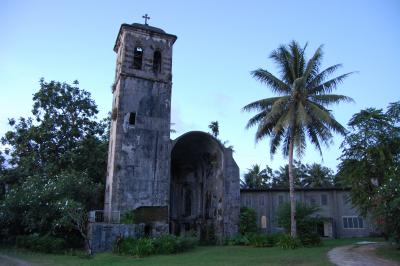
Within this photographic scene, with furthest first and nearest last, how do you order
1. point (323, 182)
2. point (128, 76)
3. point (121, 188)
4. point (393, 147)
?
1. point (323, 182)
2. point (128, 76)
3. point (121, 188)
4. point (393, 147)

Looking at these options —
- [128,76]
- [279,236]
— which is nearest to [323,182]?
[279,236]

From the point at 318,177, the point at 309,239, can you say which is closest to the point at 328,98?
A: the point at 309,239

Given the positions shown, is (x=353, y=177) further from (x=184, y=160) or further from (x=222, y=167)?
(x=184, y=160)

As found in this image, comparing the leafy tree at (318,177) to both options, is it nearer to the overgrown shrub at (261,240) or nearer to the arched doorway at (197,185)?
the arched doorway at (197,185)

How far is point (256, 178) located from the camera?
5191 cm

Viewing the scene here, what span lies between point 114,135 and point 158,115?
3.22 meters

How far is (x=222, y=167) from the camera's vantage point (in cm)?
2695

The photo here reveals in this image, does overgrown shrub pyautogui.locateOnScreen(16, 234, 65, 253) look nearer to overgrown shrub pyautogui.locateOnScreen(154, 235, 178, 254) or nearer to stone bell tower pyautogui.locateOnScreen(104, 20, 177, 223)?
stone bell tower pyautogui.locateOnScreen(104, 20, 177, 223)

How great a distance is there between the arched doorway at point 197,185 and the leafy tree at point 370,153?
10.0m

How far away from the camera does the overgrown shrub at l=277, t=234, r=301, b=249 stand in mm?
18891

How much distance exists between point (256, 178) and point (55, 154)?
99.8ft

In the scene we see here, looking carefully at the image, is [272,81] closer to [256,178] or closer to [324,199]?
[324,199]

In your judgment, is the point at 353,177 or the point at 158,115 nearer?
the point at 353,177

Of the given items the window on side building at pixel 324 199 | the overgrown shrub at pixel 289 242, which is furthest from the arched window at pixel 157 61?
the window on side building at pixel 324 199
